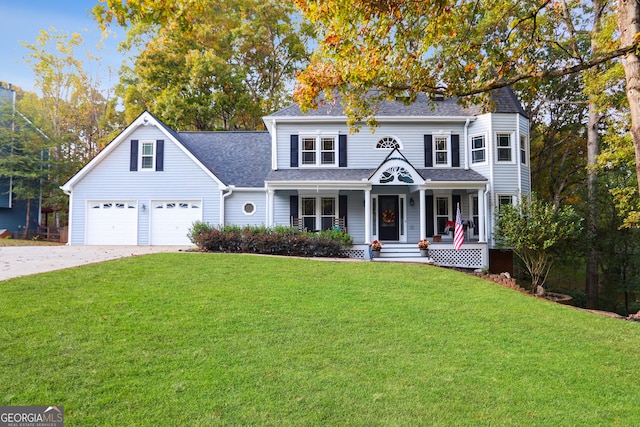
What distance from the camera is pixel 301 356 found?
4492 millimetres

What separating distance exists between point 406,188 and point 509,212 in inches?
184

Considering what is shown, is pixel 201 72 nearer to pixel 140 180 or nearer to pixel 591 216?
pixel 140 180

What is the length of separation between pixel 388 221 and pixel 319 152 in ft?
14.3

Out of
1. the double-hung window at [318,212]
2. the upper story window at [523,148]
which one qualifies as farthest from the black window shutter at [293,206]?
the upper story window at [523,148]

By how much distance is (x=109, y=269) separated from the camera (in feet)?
28.7

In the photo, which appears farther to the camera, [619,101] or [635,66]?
[619,101]

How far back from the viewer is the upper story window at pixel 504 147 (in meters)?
16.1

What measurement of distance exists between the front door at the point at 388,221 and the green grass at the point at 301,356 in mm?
8730

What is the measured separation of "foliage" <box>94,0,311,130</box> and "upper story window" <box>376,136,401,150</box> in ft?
34.3

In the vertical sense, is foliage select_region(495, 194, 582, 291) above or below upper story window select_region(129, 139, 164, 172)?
below

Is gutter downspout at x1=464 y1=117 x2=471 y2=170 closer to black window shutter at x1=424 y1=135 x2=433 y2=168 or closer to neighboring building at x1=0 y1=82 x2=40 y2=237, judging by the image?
black window shutter at x1=424 y1=135 x2=433 y2=168

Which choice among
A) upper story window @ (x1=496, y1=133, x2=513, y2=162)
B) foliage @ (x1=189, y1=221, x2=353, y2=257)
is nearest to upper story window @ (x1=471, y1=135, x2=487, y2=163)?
upper story window @ (x1=496, y1=133, x2=513, y2=162)

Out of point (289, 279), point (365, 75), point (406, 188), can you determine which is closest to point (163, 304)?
point (289, 279)

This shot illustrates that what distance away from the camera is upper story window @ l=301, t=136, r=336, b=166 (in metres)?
16.8
